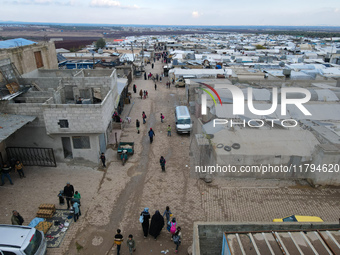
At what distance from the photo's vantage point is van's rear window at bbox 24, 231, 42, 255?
7.16m

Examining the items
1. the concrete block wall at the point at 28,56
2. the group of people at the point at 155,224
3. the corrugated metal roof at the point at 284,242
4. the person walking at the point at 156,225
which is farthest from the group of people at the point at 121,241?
the concrete block wall at the point at 28,56

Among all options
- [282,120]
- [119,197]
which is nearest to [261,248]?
[119,197]

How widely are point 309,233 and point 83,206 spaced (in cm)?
845

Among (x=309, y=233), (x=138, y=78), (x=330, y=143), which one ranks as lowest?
(x=138, y=78)

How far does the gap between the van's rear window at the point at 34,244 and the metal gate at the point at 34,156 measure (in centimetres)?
589

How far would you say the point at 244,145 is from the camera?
39.8 ft

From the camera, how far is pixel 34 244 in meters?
7.45

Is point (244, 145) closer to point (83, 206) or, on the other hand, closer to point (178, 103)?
point (83, 206)

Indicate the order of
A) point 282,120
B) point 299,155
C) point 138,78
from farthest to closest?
1. point 138,78
2. point 282,120
3. point 299,155

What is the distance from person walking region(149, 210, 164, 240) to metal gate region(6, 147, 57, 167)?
23.8ft

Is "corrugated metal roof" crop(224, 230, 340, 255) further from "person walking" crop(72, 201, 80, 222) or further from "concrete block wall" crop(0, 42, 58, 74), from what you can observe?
"concrete block wall" crop(0, 42, 58, 74)

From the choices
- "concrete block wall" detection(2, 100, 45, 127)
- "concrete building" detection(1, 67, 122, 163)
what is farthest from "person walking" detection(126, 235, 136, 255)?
"concrete block wall" detection(2, 100, 45, 127)

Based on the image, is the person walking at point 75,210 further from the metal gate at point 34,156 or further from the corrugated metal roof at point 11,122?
the metal gate at point 34,156

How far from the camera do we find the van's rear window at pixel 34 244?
23.5 feet
